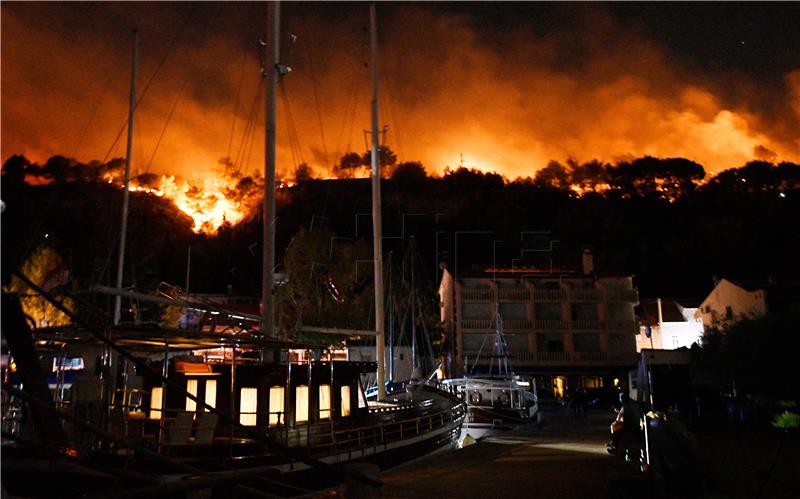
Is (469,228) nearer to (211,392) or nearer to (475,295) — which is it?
(475,295)

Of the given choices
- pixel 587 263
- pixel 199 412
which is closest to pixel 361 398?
pixel 199 412

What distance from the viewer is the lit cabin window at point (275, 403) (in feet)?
49.3

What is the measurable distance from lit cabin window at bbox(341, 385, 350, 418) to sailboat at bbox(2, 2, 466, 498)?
43mm

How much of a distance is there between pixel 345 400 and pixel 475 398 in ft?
65.6

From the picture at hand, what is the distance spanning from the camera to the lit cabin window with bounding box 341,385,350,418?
56.1ft

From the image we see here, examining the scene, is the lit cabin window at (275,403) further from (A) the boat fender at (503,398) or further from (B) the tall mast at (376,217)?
(A) the boat fender at (503,398)

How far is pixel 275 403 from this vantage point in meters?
15.2

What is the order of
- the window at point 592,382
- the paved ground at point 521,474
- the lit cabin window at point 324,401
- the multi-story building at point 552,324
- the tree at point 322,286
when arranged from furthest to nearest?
the window at point 592,382, the multi-story building at point 552,324, the tree at point 322,286, the lit cabin window at point 324,401, the paved ground at point 521,474

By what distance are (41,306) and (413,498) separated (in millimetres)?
33757

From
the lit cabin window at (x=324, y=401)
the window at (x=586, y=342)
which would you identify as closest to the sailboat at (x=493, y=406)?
the window at (x=586, y=342)

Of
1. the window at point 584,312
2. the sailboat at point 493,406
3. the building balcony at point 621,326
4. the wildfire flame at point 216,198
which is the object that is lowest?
the sailboat at point 493,406

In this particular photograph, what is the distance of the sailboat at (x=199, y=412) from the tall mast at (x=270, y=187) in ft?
0.13

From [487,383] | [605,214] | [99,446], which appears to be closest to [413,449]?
[99,446]

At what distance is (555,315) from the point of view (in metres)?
50.4
